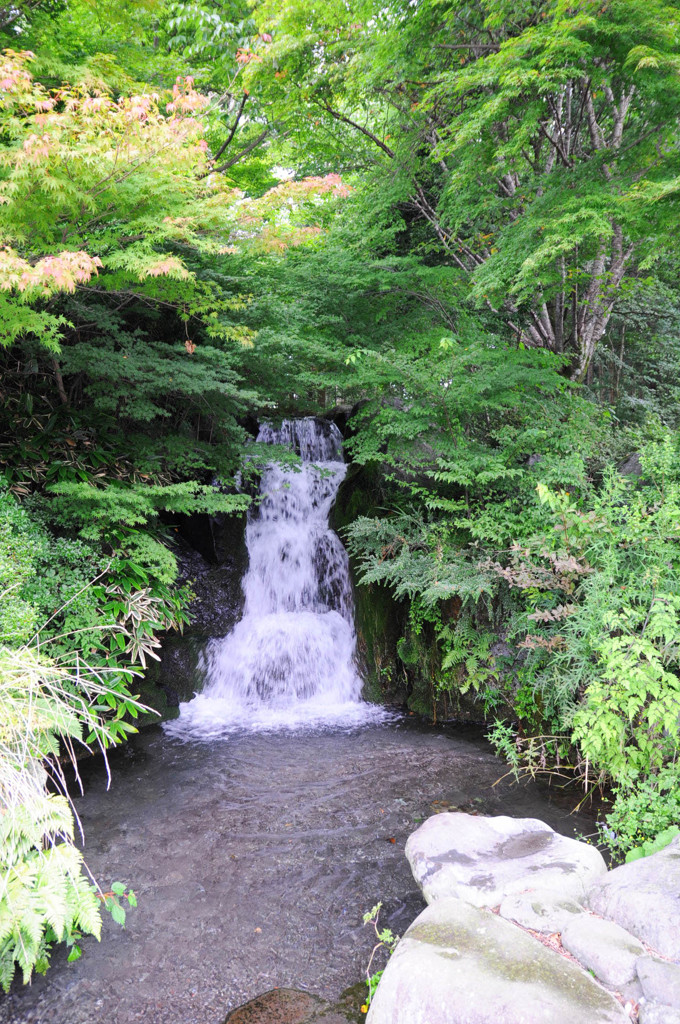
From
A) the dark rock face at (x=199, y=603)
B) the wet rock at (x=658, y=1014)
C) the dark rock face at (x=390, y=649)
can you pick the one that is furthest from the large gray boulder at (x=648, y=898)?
the dark rock face at (x=199, y=603)

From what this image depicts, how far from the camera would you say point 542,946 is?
257cm

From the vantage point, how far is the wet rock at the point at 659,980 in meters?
2.23

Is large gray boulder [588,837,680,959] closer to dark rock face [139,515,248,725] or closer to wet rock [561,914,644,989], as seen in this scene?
wet rock [561,914,644,989]

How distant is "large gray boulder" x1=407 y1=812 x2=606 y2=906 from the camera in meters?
3.09

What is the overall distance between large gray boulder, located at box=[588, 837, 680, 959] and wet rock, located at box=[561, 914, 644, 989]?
78 mm

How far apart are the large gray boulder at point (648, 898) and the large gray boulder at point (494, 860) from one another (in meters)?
0.16

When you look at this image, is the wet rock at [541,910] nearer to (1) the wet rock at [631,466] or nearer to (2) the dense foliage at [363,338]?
(2) the dense foliage at [363,338]

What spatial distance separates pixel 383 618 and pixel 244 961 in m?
4.43

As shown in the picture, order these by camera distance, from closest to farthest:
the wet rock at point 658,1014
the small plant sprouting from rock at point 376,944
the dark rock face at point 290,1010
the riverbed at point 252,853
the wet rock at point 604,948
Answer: the wet rock at point 658,1014 < the wet rock at point 604,948 < the dark rock face at point 290,1010 < the small plant sprouting from rock at point 376,944 < the riverbed at point 252,853

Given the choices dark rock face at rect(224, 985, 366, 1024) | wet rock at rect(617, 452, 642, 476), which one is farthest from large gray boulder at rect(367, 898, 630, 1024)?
wet rock at rect(617, 452, 642, 476)

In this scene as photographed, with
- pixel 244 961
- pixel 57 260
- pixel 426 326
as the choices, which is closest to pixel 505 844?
pixel 244 961

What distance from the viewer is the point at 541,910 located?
2.87 metres

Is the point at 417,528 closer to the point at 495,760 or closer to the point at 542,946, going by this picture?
the point at 495,760

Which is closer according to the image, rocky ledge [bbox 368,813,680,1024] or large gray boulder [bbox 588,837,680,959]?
rocky ledge [bbox 368,813,680,1024]
